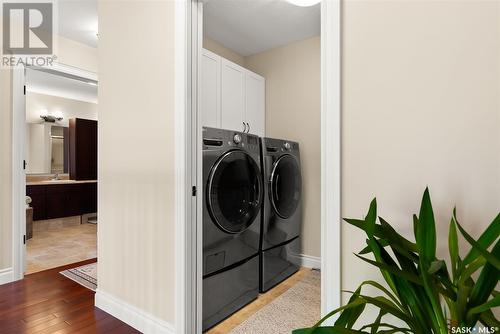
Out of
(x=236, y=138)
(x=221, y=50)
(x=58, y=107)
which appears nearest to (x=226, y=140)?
(x=236, y=138)

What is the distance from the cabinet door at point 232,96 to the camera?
2.78 meters

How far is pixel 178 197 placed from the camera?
1702 mm

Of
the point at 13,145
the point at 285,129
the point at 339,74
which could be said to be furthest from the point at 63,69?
the point at 339,74

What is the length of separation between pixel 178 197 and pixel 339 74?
1098 mm

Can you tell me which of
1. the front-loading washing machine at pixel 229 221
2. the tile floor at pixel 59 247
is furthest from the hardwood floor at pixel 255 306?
the tile floor at pixel 59 247

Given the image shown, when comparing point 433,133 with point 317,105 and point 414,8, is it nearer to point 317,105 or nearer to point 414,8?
point 414,8

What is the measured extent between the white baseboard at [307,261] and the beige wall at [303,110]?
5cm

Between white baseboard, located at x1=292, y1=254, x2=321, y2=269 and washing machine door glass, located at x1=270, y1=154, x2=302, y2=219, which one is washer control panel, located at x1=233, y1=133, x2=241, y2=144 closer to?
washing machine door glass, located at x1=270, y1=154, x2=302, y2=219

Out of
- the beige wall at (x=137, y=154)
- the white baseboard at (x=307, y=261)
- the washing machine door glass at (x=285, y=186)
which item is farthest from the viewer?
the white baseboard at (x=307, y=261)

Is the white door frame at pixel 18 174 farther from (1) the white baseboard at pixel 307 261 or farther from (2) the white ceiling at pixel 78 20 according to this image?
(1) the white baseboard at pixel 307 261

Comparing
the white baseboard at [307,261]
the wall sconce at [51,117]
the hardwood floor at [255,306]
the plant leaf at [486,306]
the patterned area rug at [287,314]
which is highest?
the wall sconce at [51,117]

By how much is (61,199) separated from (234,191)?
4463mm

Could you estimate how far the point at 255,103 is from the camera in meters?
3.28

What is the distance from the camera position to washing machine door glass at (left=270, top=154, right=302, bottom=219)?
106 inches
